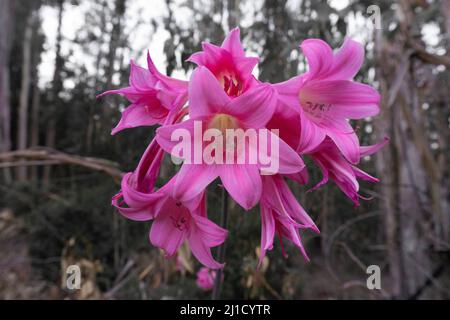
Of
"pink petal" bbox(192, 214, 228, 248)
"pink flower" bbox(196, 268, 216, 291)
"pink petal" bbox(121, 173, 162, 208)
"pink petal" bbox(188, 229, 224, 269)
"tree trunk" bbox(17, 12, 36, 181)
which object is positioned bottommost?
"pink flower" bbox(196, 268, 216, 291)

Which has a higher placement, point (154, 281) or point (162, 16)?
point (162, 16)

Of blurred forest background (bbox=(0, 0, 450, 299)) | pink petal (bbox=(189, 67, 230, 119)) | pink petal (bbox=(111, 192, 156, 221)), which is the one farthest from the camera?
blurred forest background (bbox=(0, 0, 450, 299))

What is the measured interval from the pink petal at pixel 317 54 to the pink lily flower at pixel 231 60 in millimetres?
79

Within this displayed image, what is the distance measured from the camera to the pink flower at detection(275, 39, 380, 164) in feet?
1.76

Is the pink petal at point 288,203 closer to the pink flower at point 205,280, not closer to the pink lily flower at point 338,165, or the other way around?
the pink lily flower at point 338,165

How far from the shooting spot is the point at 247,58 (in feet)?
1.82

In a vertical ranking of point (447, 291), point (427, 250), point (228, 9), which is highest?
point (228, 9)

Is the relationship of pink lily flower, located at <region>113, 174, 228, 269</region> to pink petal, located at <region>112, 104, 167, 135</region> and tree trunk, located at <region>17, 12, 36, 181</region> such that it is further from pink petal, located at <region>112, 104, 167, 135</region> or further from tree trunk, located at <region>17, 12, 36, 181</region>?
tree trunk, located at <region>17, 12, 36, 181</region>

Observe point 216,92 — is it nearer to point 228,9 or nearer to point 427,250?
point 228,9

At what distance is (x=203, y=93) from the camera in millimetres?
495

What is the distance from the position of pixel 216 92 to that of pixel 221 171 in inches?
4.6

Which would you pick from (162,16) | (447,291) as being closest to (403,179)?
(447,291)

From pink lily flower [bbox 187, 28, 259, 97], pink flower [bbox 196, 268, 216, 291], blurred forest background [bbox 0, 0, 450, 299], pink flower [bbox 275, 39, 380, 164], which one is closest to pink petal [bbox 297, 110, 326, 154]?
pink flower [bbox 275, 39, 380, 164]

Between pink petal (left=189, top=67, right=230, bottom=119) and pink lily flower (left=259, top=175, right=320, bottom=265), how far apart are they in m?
0.16
